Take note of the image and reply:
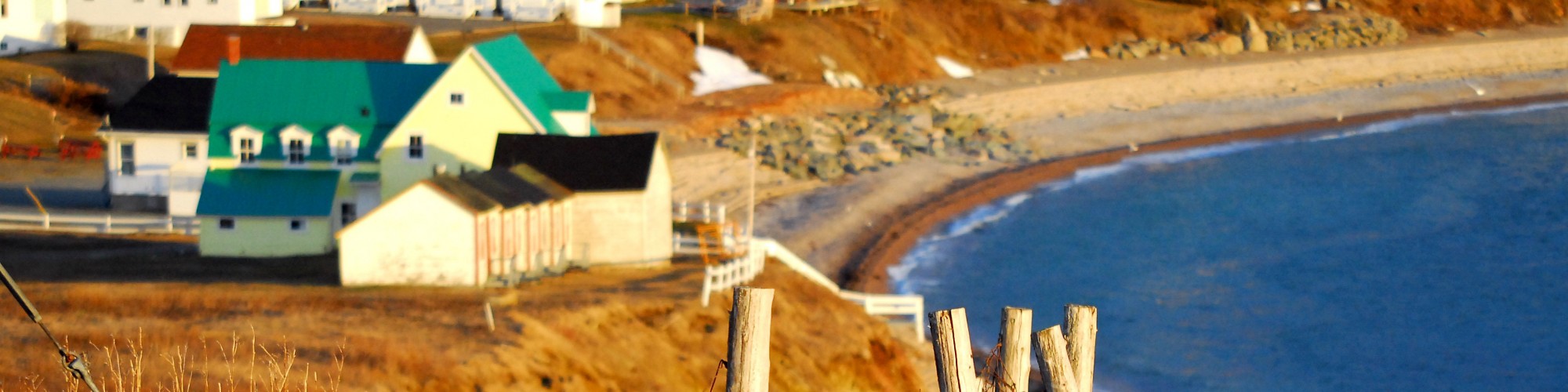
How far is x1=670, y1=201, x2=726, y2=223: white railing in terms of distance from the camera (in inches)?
1511

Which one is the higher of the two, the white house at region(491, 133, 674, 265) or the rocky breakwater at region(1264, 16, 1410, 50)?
the rocky breakwater at region(1264, 16, 1410, 50)

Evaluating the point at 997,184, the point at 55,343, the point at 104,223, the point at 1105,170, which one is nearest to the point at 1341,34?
the point at 1105,170

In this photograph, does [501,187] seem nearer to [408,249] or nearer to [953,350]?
[408,249]

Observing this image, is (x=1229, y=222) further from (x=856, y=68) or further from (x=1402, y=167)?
(x=856, y=68)

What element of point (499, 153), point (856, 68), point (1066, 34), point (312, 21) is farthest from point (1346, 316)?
point (1066, 34)

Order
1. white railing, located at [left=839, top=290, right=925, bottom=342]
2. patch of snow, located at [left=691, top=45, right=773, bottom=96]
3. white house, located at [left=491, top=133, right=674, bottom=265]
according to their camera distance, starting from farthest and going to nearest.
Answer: patch of snow, located at [left=691, top=45, right=773, bottom=96]
white house, located at [left=491, top=133, right=674, bottom=265]
white railing, located at [left=839, top=290, right=925, bottom=342]

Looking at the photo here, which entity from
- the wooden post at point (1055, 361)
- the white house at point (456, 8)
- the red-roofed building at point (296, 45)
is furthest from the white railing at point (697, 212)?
the wooden post at point (1055, 361)

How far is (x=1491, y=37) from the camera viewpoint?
96.1m

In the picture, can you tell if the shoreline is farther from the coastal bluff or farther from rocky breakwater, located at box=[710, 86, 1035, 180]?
the coastal bluff

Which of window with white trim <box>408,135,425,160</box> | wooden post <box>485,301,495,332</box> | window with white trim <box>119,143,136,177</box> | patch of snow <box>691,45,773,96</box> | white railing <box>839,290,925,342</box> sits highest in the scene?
patch of snow <box>691,45,773,96</box>

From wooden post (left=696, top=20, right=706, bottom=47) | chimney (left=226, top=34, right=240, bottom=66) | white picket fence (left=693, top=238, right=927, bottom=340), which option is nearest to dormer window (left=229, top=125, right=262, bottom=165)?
chimney (left=226, top=34, right=240, bottom=66)

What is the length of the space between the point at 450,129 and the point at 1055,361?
2461cm

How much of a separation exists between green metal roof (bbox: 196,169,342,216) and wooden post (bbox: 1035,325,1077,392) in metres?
24.0

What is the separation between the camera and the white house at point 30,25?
6072cm
